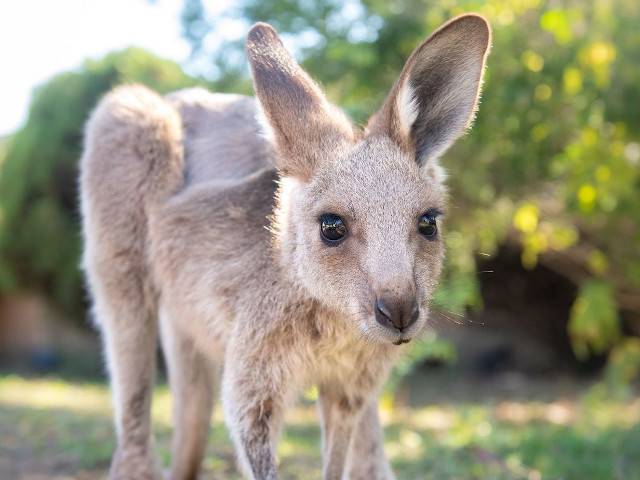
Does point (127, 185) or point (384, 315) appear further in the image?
point (127, 185)

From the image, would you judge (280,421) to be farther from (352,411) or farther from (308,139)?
(308,139)

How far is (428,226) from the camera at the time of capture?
2.80 m

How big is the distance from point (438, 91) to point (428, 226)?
511mm

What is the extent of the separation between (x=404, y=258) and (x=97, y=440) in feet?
10.9

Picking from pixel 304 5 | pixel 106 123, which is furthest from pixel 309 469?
pixel 304 5

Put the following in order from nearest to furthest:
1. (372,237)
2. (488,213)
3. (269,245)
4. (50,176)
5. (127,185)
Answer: (372,237)
(269,245)
(127,185)
(488,213)
(50,176)

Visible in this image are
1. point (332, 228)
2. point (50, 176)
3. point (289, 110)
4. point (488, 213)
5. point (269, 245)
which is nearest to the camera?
point (332, 228)

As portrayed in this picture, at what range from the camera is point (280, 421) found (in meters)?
3.05

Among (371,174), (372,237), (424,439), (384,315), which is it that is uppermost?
(371,174)

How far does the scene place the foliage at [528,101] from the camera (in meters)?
5.54

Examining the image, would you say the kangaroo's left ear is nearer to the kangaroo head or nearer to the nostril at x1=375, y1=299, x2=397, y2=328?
the kangaroo head

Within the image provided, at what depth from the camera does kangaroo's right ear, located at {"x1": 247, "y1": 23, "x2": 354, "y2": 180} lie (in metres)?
2.90

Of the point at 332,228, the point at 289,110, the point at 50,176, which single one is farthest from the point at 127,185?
the point at 50,176

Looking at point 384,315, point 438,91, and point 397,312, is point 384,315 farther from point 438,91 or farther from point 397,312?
point 438,91
